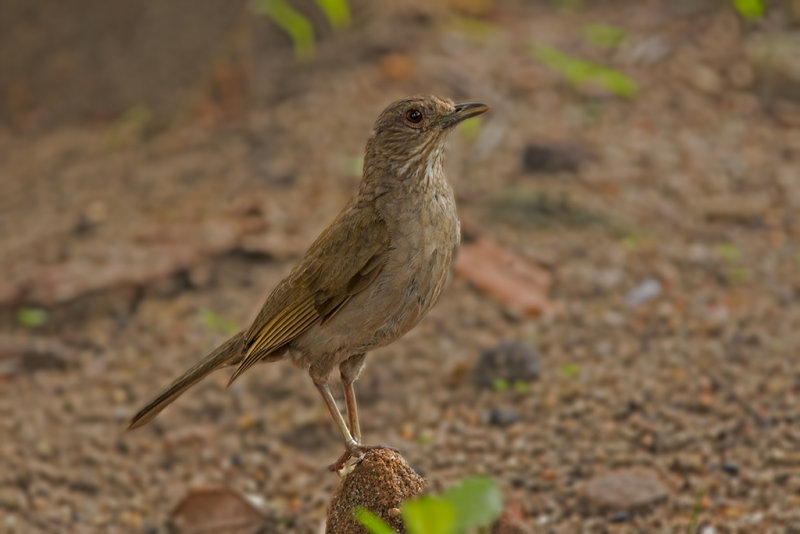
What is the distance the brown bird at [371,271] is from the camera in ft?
15.5

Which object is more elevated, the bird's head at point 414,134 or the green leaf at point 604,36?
the green leaf at point 604,36

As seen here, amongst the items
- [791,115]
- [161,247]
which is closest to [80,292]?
[161,247]

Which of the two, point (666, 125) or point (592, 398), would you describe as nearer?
point (592, 398)

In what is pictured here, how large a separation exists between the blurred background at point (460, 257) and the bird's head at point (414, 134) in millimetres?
996

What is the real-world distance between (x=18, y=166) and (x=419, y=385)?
5.20 m

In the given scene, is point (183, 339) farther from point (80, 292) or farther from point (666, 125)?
Result: point (666, 125)

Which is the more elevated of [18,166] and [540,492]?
Answer: [18,166]

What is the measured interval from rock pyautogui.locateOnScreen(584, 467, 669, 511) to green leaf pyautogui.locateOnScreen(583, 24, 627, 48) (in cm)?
650

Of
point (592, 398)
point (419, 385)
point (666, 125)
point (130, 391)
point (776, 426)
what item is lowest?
point (776, 426)

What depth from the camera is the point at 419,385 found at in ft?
22.7

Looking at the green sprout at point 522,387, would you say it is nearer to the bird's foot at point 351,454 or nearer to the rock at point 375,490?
the bird's foot at point 351,454

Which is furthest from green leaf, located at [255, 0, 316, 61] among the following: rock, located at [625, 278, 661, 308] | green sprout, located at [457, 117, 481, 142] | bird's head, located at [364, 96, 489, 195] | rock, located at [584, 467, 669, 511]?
rock, located at [584, 467, 669, 511]

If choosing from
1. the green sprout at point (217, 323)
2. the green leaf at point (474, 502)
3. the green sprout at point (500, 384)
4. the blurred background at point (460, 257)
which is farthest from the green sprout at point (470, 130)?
the green leaf at point (474, 502)

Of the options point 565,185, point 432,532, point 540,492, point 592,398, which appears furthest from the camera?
point 565,185
